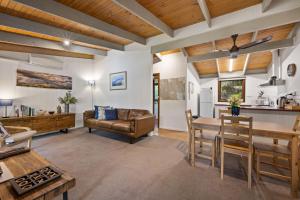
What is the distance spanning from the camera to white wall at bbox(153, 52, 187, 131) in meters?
4.96

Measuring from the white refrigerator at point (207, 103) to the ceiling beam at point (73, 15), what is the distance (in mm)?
4691

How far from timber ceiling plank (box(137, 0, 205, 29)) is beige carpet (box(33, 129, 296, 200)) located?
10.2 ft

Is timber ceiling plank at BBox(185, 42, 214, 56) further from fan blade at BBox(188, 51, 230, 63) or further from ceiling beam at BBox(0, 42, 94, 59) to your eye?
ceiling beam at BBox(0, 42, 94, 59)

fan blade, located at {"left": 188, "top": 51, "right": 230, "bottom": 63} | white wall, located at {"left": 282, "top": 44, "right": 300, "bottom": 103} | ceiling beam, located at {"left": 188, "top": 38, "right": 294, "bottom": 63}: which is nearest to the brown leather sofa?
fan blade, located at {"left": 188, "top": 51, "right": 230, "bottom": 63}

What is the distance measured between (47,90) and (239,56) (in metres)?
7.47

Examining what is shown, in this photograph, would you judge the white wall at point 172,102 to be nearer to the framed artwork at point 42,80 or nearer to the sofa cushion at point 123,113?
the sofa cushion at point 123,113

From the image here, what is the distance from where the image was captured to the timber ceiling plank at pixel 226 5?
2611 millimetres

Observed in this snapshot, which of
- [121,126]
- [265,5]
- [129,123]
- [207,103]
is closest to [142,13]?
[265,5]

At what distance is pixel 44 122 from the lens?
4047 mm

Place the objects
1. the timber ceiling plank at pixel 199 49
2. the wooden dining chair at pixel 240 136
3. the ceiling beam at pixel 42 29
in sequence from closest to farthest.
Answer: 1. the wooden dining chair at pixel 240 136
2. the ceiling beam at pixel 42 29
3. the timber ceiling plank at pixel 199 49

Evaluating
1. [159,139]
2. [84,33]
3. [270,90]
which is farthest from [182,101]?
[270,90]

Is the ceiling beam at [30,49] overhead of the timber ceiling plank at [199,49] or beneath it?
beneath

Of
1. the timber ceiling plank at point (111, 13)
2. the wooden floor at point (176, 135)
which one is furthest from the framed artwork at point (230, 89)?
the timber ceiling plank at point (111, 13)

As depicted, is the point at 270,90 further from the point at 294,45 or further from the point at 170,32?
the point at 170,32
